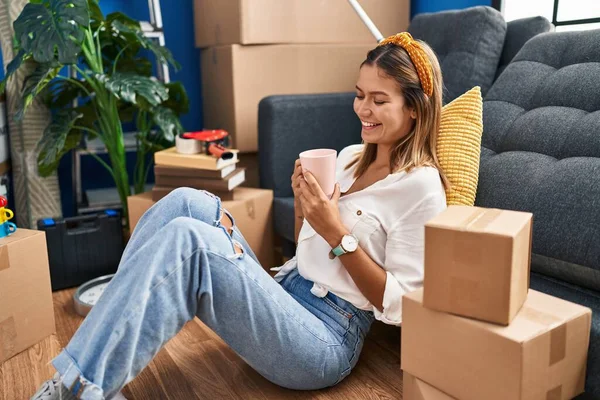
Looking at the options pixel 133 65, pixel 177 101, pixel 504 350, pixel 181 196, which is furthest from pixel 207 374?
pixel 133 65

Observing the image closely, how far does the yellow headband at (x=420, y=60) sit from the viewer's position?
137 cm

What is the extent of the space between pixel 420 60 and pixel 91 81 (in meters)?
1.38

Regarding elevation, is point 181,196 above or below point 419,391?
above

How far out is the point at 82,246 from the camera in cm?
222

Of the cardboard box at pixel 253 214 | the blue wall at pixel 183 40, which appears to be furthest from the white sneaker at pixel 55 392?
the blue wall at pixel 183 40

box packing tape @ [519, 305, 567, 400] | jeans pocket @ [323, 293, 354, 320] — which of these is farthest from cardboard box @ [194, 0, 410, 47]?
box packing tape @ [519, 305, 567, 400]

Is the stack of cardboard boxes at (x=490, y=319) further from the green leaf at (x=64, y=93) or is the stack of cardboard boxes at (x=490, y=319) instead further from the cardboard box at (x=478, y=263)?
the green leaf at (x=64, y=93)

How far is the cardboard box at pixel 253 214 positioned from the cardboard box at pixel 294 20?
67cm

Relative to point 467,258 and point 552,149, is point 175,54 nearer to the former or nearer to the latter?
point 552,149

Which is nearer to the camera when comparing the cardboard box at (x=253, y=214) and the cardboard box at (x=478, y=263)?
the cardboard box at (x=478, y=263)

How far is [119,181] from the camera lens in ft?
8.16

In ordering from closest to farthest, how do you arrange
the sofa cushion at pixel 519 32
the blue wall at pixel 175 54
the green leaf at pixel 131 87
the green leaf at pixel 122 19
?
the sofa cushion at pixel 519 32 < the green leaf at pixel 131 87 < the green leaf at pixel 122 19 < the blue wall at pixel 175 54

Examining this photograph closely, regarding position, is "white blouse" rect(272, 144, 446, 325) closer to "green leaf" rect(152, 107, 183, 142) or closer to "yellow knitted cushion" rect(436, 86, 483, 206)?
"yellow knitted cushion" rect(436, 86, 483, 206)

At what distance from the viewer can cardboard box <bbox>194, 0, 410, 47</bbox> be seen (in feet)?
8.04
